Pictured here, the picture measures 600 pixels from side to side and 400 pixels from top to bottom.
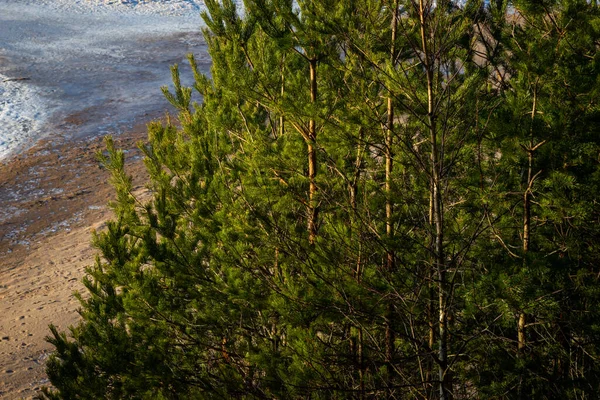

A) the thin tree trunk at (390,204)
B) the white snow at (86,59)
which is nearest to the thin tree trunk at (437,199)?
the thin tree trunk at (390,204)

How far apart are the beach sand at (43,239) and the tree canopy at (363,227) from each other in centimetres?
665

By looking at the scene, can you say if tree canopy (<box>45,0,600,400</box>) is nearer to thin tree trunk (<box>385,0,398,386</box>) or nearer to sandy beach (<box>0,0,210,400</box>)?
thin tree trunk (<box>385,0,398,386</box>)

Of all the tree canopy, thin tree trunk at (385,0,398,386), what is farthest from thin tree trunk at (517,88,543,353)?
thin tree trunk at (385,0,398,386)

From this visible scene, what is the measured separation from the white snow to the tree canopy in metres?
19.2

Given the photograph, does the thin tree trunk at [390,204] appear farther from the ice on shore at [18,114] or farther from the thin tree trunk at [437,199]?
the ice on shore at [18,114]

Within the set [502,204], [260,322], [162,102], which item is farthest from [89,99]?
[502,204]

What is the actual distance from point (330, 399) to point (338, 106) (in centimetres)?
300

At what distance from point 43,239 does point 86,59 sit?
19.3 m

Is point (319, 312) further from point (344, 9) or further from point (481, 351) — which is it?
point (344, 9)

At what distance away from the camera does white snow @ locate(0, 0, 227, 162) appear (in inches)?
1056

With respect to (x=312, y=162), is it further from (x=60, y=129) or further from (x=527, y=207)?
(x=60, y=129)

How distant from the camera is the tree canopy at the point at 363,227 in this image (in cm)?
519

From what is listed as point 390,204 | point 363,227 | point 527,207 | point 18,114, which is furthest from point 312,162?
point 18,114

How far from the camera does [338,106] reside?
6.44 meters
